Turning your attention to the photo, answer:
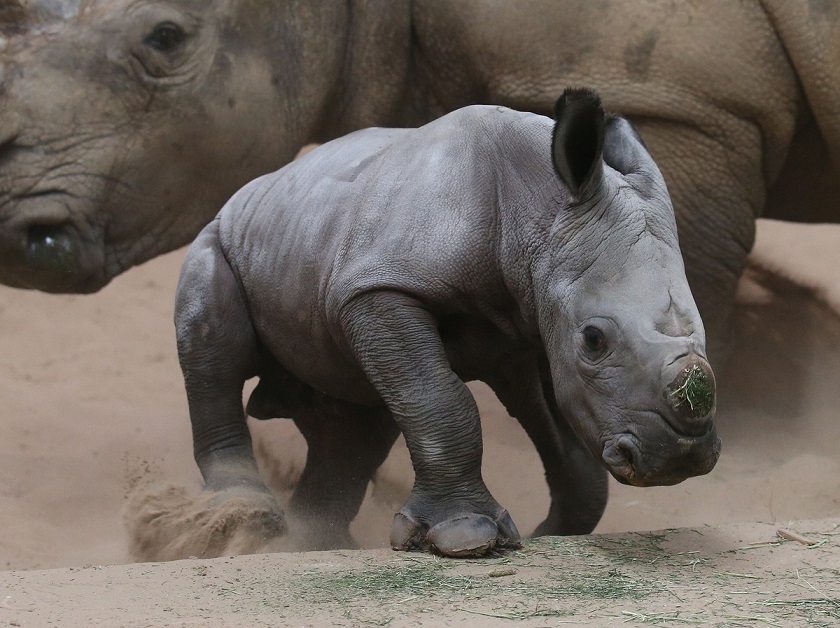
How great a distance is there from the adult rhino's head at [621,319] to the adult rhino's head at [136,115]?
2.68 metres

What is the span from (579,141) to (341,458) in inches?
83.3

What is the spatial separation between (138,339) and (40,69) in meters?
3.80

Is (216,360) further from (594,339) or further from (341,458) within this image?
(594,339)

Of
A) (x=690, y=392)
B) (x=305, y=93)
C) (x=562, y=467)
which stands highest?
(x=305, y=93)

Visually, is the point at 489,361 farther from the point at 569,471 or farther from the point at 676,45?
the point at 676,45

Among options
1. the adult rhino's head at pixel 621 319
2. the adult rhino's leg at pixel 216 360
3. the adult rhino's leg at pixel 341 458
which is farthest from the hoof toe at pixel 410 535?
the adult rhino's leg at pixel 341 458

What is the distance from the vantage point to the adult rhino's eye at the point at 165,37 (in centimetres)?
657

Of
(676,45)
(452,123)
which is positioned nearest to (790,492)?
(676,45)

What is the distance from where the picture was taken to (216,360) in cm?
571

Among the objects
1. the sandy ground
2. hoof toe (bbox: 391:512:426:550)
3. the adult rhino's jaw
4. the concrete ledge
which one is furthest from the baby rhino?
the adult rhino's jaw

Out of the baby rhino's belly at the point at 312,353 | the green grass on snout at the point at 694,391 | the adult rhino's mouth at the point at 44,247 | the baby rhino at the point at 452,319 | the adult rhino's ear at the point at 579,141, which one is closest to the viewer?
the green grass on snout at the point at 694,391

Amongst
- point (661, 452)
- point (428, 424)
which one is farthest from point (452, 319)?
point (661, 452)

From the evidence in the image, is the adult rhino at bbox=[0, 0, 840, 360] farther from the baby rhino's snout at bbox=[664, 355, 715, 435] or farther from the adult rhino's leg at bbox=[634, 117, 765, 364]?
the baby rhino's snout at bbox=[664, 355, 715, 435]

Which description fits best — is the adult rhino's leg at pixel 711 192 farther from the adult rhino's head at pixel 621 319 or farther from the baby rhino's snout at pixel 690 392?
the baby rhino's snout at pixel 690 392
